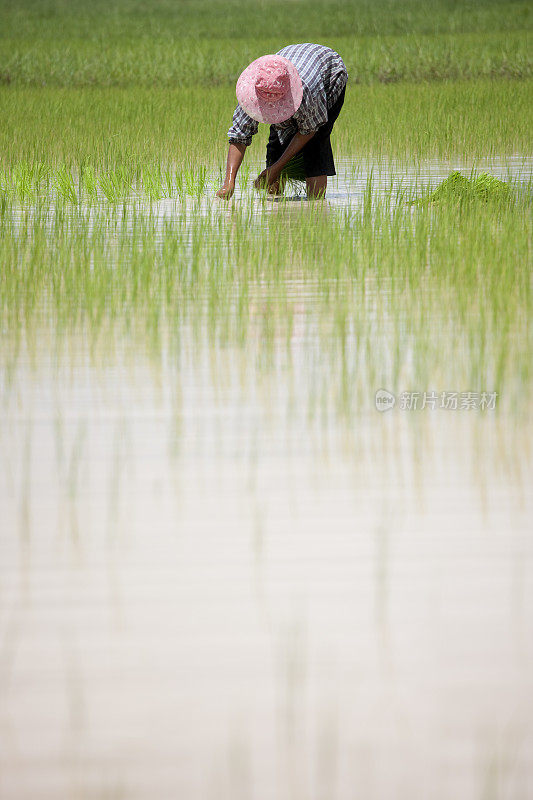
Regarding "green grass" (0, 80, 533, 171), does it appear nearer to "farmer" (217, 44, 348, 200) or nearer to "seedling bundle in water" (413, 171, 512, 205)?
"farmer" (217, 44, 348, 200)

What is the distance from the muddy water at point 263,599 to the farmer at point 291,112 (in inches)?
118

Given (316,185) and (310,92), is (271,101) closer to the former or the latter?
(310,92)

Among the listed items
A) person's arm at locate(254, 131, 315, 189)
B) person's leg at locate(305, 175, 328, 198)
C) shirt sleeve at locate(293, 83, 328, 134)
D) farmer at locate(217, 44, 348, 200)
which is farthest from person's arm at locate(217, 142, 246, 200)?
person's leg at locate(305, 175, 328, 198)

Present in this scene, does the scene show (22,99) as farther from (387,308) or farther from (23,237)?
(387,308)

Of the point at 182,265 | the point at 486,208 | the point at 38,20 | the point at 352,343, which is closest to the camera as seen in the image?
the point at 352,343

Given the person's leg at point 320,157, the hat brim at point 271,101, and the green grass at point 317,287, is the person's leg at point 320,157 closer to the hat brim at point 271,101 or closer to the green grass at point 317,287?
the hat brim at point 271,101

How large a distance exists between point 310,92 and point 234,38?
18447 mm

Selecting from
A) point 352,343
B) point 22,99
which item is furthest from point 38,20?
point 352,343

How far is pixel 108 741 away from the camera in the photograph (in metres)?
1.23

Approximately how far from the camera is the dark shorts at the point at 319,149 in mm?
5547

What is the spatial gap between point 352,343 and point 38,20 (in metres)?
27.7

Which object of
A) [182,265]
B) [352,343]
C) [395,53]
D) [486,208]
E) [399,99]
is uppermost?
[395,53]

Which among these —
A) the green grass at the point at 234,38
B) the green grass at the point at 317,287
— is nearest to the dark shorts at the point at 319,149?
the green grass at the point at 317,287

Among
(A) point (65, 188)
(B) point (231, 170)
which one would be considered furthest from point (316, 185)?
(A) point (65, 188)
